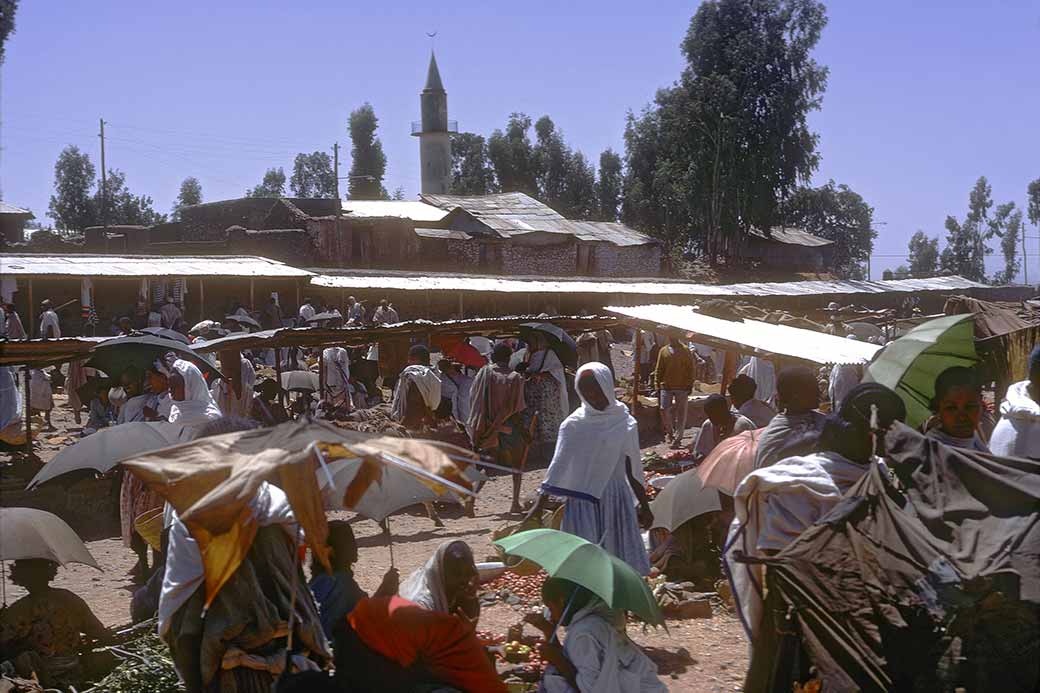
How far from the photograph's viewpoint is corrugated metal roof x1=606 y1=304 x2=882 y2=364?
24.4 ft

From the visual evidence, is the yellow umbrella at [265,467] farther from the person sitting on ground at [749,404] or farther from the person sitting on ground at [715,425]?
the person sitting on ground at [749,404]

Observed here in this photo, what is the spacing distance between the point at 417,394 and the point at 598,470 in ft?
18.1

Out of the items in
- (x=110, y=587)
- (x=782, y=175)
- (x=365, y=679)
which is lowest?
(x=110, y=587)

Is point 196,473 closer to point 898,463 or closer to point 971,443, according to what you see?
point 898,463

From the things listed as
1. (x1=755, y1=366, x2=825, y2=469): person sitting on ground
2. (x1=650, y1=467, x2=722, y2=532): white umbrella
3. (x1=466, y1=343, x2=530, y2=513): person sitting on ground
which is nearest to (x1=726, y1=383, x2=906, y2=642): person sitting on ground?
(x1=755, y1=366, x2=825, y2=469): person sitting on ground

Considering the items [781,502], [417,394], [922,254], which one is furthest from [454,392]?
[922,254]

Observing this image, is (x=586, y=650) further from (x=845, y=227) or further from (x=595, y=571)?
(x=845, y=227)

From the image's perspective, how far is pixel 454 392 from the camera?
40.5 feet

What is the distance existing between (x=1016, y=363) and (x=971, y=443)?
17.1 ft

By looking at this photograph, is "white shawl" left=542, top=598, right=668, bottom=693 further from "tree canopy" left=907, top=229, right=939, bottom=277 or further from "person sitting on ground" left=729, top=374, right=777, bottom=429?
"tree canopy" left=907, top=229, right=939, bottom=277

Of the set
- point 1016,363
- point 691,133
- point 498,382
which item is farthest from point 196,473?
point 691,133

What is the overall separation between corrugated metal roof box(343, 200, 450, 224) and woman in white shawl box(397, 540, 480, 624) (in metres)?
31.4

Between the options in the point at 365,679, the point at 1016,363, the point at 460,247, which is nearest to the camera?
the point at 365,679

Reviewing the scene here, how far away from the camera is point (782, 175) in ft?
138
